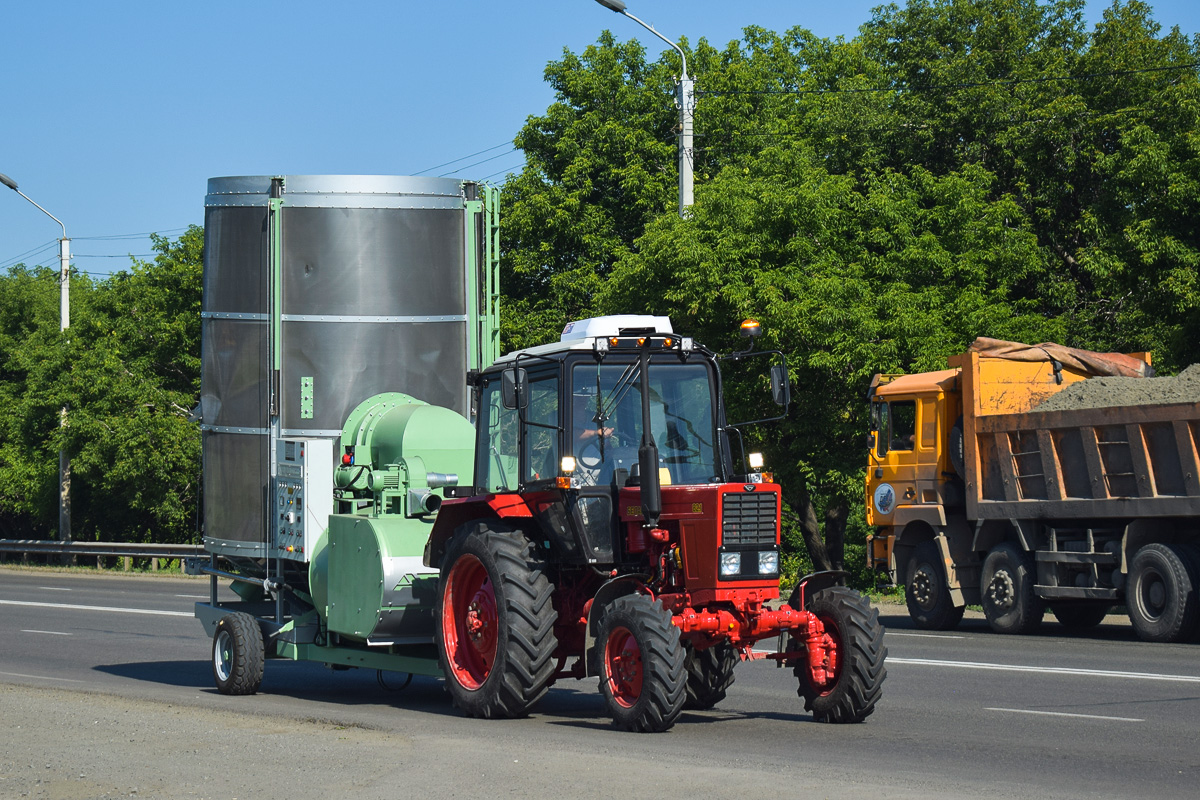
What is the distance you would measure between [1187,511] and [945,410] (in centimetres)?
382

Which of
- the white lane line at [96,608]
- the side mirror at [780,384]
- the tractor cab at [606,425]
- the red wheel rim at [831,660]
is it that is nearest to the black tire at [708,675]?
the red wheel rim at [831,660]

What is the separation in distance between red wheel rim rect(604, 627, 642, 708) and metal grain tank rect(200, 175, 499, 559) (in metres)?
4.23

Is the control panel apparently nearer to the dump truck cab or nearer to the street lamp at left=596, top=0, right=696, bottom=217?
the dump truck cab

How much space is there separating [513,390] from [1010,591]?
10.2 meters

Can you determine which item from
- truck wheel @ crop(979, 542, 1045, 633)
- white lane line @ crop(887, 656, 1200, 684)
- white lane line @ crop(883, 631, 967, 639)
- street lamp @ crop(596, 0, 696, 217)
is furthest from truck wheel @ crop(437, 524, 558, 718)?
street lamp @ crop(596, 0, 696, 217)

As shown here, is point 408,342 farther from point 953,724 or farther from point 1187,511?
point 1187,511

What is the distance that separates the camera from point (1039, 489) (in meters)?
18.1

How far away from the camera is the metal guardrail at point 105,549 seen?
38.6m

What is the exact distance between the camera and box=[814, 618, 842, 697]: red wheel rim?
10.2 metres

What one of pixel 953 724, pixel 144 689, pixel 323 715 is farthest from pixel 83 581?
pixel 953 724

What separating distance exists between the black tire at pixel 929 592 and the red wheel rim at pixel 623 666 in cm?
1025

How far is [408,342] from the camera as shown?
1360 centimetres

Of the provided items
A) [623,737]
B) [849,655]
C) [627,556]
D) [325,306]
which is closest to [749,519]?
[627,556]

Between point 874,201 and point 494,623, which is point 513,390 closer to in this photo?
point 494,623
